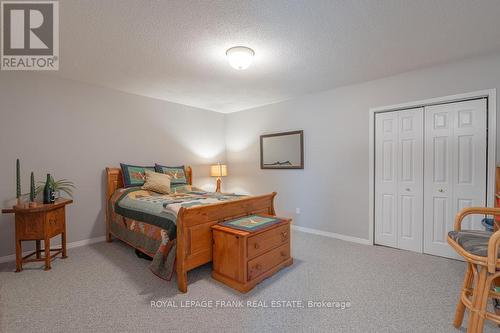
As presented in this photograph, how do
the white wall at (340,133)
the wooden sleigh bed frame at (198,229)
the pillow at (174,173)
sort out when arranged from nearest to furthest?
1. the wooden sleigh bed frame at (198,229)
2. the white wall at (340,133)
3. the pillow at (174,173)

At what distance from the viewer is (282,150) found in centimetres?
425

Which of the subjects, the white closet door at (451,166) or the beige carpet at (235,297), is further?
the white closet door at (451,166)

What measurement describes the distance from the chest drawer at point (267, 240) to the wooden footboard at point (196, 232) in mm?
463

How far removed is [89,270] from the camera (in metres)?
2.51

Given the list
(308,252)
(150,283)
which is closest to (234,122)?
(308,252)

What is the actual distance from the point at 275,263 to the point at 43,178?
3.13m

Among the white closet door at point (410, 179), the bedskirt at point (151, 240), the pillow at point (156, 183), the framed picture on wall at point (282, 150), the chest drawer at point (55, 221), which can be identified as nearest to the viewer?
the bedskirt at point (151, 240)

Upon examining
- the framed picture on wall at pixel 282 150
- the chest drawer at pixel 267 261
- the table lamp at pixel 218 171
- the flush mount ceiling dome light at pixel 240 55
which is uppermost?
the flush mount ceiling dome light at pixel 240 55

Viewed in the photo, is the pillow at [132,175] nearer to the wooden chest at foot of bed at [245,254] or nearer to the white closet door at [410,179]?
the wooden chest at foot of bed at [245,254]

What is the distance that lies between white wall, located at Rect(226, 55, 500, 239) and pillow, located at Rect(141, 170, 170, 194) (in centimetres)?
193

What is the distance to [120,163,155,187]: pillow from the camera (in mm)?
3436

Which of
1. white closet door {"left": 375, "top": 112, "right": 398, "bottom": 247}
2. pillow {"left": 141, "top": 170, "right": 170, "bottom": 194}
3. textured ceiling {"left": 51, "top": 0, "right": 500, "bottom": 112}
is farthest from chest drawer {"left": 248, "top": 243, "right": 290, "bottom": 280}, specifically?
textured ceiling {"left": 51, "top": 0, "right": 500, "bottom": 112}

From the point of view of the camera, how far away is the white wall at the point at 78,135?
278 cm

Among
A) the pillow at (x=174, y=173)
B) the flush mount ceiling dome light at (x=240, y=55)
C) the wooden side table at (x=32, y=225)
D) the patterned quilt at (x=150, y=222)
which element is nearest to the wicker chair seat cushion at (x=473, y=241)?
the patterned quilt at (x=150, y=222)
